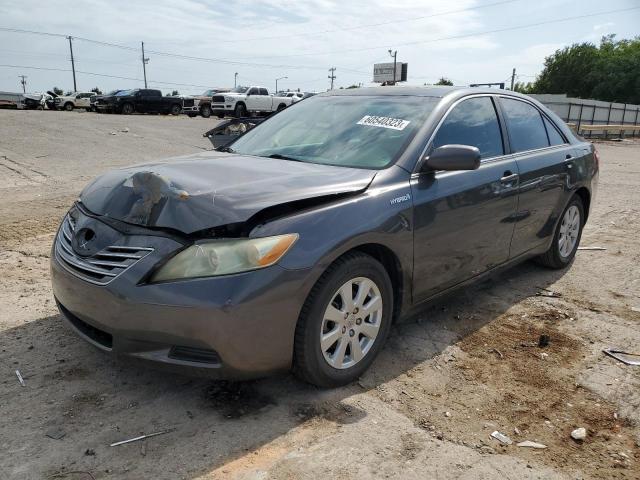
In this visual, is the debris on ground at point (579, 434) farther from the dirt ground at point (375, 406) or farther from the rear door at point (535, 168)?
the rear door at point (535, 168)

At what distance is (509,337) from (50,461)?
293cm

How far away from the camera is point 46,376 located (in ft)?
9.79

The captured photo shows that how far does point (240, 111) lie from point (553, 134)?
89.4ft

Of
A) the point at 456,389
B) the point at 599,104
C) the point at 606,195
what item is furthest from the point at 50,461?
the point at 599,104

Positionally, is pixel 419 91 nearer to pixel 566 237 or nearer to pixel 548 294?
pixel 548 294

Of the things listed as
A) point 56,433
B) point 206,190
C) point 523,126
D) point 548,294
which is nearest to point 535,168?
point 523,126

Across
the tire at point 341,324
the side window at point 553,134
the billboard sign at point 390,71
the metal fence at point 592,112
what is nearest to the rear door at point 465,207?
the tire at point 341,324

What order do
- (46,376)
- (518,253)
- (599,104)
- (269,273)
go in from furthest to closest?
(599,104)
(518,253)
(46,376)
(269,273)

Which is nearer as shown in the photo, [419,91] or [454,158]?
[454,158]

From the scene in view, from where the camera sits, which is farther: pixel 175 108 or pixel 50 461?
pixel 175 108

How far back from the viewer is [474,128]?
12.8ft

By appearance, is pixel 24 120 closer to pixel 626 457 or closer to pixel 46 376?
pixel 46 376

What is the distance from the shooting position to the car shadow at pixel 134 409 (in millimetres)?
2334

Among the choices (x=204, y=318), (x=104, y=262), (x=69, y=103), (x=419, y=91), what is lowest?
(x=204, y=318)
